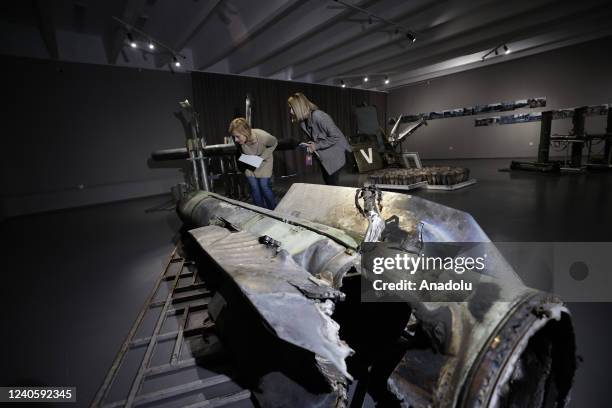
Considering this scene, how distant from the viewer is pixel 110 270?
313cm

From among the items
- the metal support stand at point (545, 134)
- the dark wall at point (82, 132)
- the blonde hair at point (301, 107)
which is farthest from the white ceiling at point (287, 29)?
the blonde hair at point (301, 107)

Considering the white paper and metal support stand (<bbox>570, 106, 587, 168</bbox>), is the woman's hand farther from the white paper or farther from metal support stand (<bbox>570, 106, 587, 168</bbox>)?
metal support stand (<bbox>570, 106, 587, 168</bbox>)

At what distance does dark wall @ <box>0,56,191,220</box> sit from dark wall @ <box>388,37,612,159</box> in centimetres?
1034

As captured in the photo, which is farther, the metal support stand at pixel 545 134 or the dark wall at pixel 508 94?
the dark wall at pixel 508 94

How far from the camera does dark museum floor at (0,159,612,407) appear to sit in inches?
64.1

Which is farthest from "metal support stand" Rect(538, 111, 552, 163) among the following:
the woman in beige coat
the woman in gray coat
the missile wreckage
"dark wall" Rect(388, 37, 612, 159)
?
the missile wreckage

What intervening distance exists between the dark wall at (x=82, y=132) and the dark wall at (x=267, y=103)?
2.62 feet

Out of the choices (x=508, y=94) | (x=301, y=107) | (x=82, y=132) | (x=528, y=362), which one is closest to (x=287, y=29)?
(x=301, y=107)

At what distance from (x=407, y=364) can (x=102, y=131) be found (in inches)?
375

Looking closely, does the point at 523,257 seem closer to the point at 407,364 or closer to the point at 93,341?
the point at 407,364

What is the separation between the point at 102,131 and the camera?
7.95 meters

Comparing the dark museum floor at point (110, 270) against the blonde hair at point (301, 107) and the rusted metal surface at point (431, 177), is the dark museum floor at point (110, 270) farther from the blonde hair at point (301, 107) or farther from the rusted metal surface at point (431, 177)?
the blonde hair at point (301, 107)

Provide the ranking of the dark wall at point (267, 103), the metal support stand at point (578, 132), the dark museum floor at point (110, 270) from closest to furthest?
the dark museum floor at point (110, 270) → the metal support stand at point (578, 132) → the dark wall at point (267, 103)

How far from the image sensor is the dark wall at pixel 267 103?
9427 millimetres
